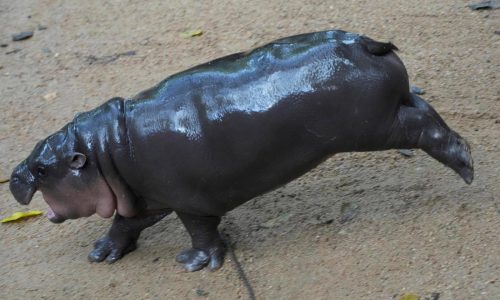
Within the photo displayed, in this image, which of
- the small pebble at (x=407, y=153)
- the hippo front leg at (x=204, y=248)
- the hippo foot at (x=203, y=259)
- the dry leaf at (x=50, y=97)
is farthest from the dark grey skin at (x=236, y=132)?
the dry leaf at (x=50, y=97)

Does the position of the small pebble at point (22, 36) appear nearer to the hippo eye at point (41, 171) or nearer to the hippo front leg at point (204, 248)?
the hippo eye at point (41, 171)

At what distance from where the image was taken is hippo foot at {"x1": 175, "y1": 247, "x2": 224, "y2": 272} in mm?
3412

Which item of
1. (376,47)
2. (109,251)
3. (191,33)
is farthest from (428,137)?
(191,33)

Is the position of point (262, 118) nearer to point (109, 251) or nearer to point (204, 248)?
point (204, 248)

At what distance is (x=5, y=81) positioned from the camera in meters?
5.49

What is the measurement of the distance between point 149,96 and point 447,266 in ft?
4.49

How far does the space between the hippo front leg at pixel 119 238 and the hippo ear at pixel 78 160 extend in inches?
19.0

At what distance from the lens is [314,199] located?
376cm

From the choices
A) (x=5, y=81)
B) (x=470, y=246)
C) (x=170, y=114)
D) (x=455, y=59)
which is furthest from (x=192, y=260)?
(x=5, y=81)

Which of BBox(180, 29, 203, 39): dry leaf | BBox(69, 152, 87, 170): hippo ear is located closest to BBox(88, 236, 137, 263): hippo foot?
BBox(69, 152, 87, 170): hippo ear

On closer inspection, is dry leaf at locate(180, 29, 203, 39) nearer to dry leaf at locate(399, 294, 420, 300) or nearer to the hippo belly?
the hippo belly

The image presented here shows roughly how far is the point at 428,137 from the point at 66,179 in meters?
1.46

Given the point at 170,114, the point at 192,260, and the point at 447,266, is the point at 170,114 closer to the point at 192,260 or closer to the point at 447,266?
the point at 192,260

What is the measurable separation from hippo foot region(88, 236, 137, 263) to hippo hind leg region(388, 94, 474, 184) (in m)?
1.31
